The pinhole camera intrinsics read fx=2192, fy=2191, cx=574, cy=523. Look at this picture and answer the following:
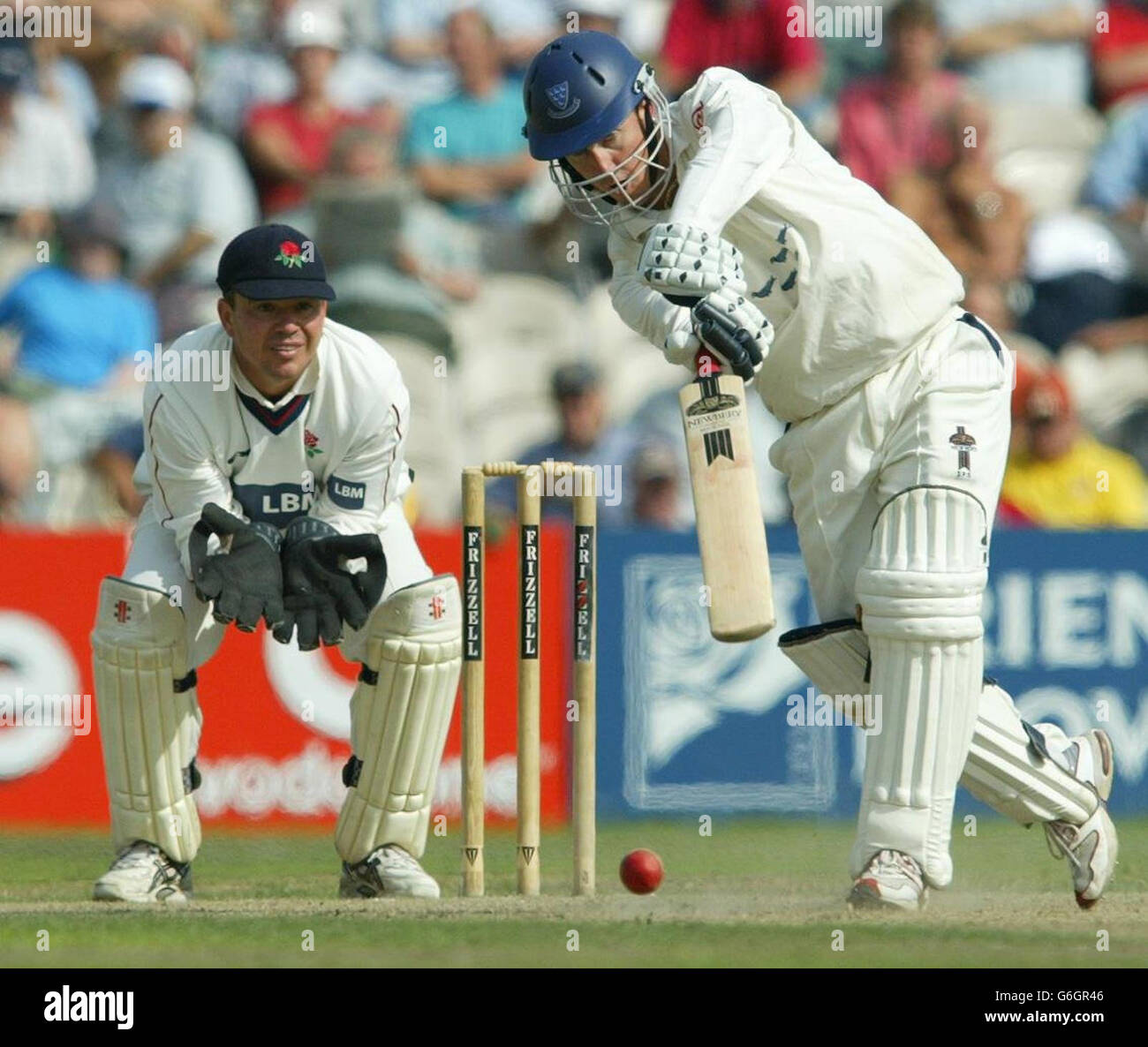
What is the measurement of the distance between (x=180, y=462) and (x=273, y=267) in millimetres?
504

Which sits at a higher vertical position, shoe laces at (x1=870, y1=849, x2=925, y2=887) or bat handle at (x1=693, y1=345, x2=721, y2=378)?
bat handle at (x1=693, y1=345, x2=721, y2=378)

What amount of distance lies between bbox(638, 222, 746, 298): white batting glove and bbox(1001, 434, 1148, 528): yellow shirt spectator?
4.42m

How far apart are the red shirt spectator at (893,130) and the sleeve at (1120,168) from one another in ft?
2.41

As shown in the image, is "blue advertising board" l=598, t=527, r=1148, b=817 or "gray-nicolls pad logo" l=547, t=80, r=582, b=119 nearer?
"gray-nicolls pad logo" l=547, t=80, r=582, b=119

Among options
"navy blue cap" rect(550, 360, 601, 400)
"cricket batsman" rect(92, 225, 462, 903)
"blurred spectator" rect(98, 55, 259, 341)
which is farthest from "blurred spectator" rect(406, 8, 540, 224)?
"cricket batsman" rect(92, 225, 462, 903)

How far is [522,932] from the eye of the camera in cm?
437

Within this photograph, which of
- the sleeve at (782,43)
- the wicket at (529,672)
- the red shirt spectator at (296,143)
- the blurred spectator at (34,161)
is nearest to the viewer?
the wicket at (529,672)

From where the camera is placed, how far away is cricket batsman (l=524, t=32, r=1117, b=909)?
466cm

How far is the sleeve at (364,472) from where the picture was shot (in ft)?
16.9

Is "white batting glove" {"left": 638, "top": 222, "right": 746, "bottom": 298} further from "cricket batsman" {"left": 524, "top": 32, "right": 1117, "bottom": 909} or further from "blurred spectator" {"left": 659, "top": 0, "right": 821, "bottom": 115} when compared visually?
"blurred spectator" {"left": 659, "top": 0, "right": 821, "bottom": 115}

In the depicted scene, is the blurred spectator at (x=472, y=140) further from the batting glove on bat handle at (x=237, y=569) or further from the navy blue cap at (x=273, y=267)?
the batting glove on bat handle at (x=237, y=569)

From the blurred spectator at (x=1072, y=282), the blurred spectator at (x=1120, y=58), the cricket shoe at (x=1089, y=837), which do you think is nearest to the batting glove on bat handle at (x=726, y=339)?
the cricket shoe at (x=1089, y=837)

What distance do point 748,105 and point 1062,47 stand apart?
5850 millimetres

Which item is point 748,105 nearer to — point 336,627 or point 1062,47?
point 336,627
